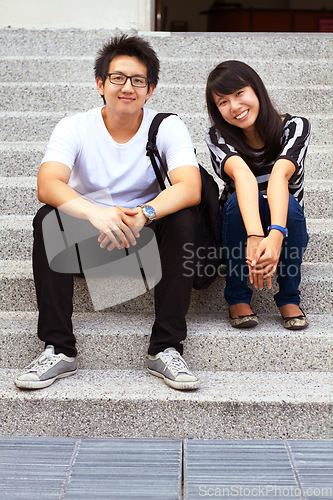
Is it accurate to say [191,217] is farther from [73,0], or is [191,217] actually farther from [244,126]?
[73,0]

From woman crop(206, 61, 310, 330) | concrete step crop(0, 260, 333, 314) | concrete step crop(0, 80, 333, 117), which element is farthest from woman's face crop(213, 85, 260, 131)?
concrete step crop(0, 80, 333, 117)

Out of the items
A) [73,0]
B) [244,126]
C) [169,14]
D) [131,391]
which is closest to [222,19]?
[169,14]

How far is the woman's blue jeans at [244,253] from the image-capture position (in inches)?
80.7

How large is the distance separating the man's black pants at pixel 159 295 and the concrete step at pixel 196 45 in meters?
2.21

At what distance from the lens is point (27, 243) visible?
245cm

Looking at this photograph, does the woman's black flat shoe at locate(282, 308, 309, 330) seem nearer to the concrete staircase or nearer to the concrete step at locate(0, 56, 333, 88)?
the concrete staircase

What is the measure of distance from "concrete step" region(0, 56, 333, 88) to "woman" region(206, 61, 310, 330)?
1507 mm

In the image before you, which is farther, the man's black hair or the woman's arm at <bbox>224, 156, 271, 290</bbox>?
the man's black hair

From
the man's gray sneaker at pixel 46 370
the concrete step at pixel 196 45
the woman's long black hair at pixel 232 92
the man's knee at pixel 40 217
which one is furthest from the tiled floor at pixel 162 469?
the concrete step at pixel 196 45

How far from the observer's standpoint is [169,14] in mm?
11000

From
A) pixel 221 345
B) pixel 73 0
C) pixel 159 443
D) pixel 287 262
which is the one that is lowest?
pixel 159 443

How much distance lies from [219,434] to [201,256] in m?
0.60

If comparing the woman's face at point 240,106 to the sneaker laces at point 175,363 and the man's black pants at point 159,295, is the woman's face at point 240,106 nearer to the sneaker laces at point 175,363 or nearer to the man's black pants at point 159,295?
the man's black pants at point 159,295

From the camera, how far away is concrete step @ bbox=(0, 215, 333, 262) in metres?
2.42
